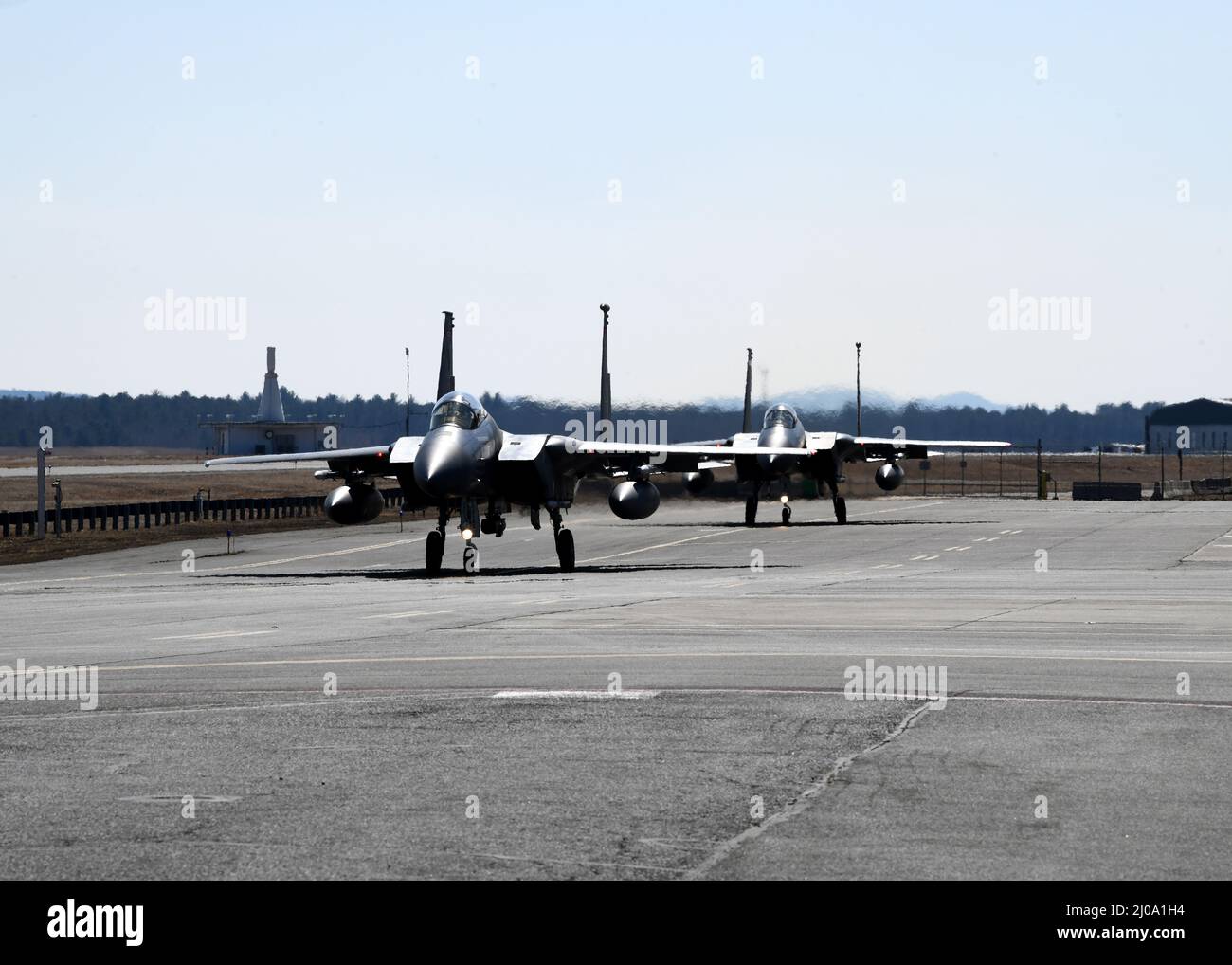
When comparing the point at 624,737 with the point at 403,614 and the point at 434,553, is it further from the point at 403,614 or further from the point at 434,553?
the point at 434,553

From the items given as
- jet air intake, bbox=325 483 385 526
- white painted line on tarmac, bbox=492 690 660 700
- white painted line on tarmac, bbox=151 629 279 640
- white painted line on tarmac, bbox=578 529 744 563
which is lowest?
white painted line on tarmac, bbox=578 529 744 563

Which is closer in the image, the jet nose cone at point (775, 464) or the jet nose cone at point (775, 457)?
the jet nose cone at point (775, 464)

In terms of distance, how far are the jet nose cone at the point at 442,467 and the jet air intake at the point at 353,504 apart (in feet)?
14.5

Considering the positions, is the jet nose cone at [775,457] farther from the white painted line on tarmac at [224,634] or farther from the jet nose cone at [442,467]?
the white painted line on tarmac at [224,634]

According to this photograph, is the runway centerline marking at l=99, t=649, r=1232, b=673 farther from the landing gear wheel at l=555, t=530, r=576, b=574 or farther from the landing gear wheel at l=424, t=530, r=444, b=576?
the landing gear wheel at l=555, t=530, r=576, b=574

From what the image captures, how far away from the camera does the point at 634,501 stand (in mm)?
41438

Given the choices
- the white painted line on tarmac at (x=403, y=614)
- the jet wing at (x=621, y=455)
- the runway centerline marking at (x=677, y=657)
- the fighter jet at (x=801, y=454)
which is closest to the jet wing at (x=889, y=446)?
the fighter jet at (x=801, y=454)

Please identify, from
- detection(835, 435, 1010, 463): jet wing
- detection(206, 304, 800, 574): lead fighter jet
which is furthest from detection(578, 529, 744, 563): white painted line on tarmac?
detection(835, 435, 1010, 463): jet wing

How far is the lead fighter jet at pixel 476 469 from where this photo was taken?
36.8 metres

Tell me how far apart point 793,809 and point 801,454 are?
49.1m

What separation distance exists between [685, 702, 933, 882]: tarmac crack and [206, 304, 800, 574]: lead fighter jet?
2328 cm

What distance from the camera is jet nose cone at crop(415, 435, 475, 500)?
35.8 metres
